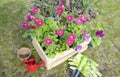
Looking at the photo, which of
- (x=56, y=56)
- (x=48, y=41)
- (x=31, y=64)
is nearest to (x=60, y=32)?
(x=48, y=41)

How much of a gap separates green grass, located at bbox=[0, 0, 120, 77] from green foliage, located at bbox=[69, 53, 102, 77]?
0.11 meters

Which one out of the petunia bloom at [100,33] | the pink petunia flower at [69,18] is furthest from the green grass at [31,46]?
the pink petunia flower at [69,18]

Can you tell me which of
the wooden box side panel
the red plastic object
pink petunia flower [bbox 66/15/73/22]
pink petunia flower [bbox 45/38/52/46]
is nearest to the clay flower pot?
the red plastic object

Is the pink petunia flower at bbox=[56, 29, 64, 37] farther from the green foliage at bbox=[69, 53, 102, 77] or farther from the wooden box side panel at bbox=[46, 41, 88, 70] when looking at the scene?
the green foliage at bbox=[69, 53, 102, 77]

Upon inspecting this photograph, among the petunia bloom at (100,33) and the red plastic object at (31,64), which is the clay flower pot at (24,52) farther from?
the petunia bloom at (100,33)

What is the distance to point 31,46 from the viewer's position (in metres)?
2.93

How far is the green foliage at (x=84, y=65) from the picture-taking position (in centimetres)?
262

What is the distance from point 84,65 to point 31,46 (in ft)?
2.74

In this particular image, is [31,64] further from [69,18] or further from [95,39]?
[95,39]

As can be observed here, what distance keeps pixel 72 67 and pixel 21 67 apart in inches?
27.4

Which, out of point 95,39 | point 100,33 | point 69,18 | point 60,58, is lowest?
point 60,58

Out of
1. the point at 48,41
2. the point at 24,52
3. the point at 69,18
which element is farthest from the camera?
the point at 24,52

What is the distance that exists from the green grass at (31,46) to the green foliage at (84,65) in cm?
11

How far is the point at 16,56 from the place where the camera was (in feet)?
9.22
